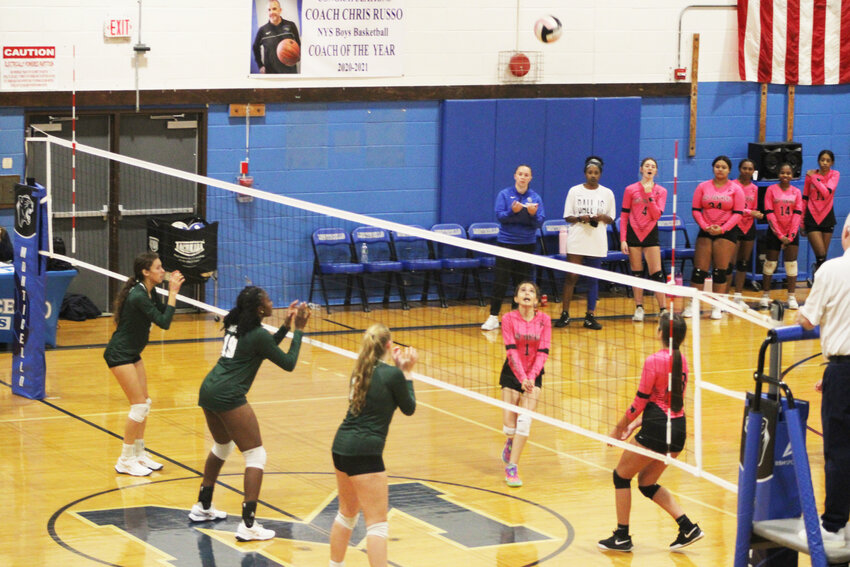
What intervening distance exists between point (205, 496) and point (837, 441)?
4.48 m

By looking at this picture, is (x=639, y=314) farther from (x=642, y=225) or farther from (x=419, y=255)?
(x=419, y=255)

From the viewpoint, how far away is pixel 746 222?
17828mm

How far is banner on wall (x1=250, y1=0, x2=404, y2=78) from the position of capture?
16.9 meters

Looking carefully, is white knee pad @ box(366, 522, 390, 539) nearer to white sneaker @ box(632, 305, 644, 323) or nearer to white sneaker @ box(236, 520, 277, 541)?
white sneaker @ box(236, 520, 277, 541)

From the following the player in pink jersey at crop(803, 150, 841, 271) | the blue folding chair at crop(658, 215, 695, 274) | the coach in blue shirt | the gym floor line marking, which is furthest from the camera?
the blue folding chair at crop(658, 215, 695, 274)

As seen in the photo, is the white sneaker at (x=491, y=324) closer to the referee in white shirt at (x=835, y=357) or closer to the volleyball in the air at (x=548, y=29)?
the volleyball in the air at (x=548, y=29)

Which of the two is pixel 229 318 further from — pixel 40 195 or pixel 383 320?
pixel 383 320

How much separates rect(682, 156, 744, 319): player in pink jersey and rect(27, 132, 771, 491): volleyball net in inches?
33.8

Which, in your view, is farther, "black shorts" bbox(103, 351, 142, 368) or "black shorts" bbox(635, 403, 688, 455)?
"black shorts" bbox(103, 351, 142, 368)

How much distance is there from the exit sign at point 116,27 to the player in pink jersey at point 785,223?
902 centimetres

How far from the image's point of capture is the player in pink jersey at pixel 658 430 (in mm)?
8297

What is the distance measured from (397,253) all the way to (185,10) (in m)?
4.39

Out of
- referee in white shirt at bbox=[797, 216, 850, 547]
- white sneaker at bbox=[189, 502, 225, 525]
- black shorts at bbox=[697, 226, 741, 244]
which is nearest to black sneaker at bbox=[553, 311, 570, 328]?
black shorts at bbox=[697, 226, 741, 244]

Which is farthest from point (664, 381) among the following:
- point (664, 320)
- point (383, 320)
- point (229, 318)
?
point (383, 320)
